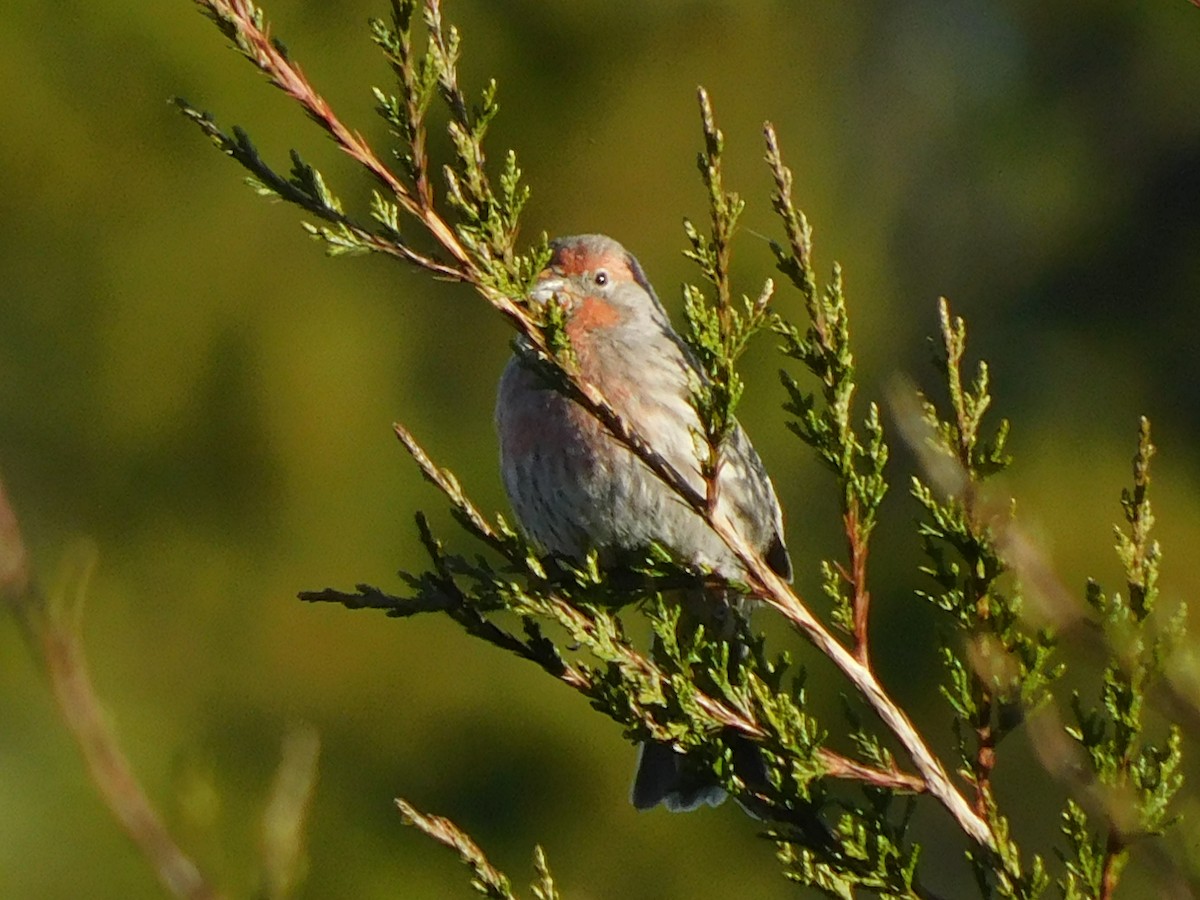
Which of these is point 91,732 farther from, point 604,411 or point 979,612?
point 979,612

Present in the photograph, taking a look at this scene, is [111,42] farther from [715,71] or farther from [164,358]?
[715,71]

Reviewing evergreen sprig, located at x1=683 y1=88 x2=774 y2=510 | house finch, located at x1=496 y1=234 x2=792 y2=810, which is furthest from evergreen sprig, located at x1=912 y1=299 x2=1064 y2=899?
house finch, located at x1=496 y1=234 x2=792 y2=810

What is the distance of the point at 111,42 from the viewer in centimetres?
1728

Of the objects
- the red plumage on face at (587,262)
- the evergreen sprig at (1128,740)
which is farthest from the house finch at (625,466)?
the evergreen sprig at (1128,740)

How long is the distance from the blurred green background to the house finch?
8731mm

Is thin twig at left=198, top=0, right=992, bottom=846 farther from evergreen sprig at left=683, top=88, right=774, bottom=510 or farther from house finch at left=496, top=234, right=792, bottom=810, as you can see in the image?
house finch at left=496, top=234, right=792, bottom=810

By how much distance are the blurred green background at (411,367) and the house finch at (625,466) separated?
8731mm

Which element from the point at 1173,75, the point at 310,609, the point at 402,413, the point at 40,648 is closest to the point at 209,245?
the point at 402,413

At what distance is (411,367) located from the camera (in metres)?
16.6

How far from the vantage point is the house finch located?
5.00 m

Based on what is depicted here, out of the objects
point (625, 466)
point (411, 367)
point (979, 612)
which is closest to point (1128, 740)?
point (979, 612)

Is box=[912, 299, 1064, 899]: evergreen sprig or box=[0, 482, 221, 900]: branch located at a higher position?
box=[912, 299, 1064, 899]: evergreen sprig

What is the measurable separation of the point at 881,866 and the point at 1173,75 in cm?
1668

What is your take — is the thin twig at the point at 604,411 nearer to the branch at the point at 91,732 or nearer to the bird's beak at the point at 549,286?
the branch at the point at 91,732
